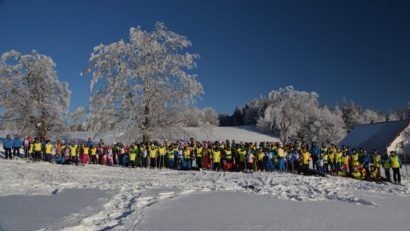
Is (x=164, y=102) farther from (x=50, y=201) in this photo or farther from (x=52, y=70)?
(x=50, y=201)

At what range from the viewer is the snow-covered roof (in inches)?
1518

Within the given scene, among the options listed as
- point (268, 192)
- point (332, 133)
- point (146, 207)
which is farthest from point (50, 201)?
point (332, 133)

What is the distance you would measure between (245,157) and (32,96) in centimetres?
2212

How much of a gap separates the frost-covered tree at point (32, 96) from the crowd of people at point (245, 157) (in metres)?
9.61

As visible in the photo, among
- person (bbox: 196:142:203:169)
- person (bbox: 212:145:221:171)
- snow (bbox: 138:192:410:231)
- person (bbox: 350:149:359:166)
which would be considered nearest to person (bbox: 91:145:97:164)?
person (bbox: 196:142:203:169)

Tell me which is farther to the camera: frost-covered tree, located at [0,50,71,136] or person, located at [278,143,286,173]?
frost-covered tree, located at [0,50,71,136]

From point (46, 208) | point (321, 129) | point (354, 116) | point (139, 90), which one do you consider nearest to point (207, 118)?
point (139, 90)

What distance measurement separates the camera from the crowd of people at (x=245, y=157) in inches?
766

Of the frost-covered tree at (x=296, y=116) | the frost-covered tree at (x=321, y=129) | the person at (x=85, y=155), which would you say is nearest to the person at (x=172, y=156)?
the person at (x=85, y=155)

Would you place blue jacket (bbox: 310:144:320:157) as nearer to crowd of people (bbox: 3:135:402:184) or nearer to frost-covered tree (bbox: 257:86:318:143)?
crowd of people (bbox: 3:135:402:184)

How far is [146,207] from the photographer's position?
773cm

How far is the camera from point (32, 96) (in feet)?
105

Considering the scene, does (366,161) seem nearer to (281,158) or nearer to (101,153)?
(281,158)

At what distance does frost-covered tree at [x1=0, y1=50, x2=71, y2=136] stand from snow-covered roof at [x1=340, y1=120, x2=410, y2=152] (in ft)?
110
